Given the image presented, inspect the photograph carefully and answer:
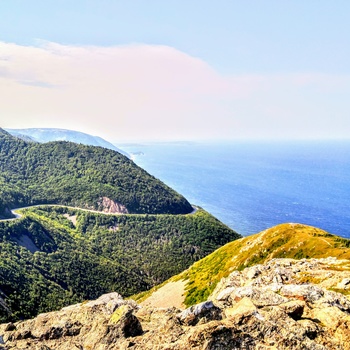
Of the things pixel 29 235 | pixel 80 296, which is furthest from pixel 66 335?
pixel 29 235

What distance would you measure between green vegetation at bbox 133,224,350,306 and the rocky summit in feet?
135

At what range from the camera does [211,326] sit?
20453 millimetres

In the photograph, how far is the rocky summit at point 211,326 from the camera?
20188mm

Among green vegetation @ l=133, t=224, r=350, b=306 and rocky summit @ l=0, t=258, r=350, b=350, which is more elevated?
rocky summit @ l=0, t=258, r=350, b=350

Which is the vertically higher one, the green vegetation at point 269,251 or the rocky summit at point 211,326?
the rocky summit at point 211,326

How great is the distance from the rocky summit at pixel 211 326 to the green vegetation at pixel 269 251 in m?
41.0

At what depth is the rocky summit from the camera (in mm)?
20188

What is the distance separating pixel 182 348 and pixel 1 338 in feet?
55.0

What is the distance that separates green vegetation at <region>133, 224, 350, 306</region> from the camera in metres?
74.7

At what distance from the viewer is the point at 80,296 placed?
157 meters

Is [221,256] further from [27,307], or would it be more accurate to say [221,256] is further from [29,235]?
[29,235]

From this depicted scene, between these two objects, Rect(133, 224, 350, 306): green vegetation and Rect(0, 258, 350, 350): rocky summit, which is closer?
Rect(0, 258, 350, 350): rocky summit

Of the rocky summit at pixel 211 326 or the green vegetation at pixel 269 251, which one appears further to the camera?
the green vegetation at pixel 269 251

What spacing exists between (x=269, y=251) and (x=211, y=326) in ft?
232
